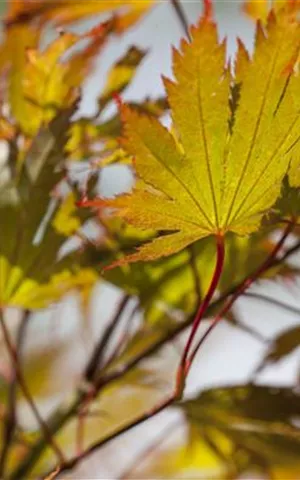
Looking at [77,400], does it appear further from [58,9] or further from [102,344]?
[58,9]

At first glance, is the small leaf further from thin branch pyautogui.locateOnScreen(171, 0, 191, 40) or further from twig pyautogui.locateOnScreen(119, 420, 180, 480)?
twig pyautogui.locateOnScreen(119, 420, 180, 480)

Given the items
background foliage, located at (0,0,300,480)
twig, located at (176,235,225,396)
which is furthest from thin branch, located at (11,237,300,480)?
twig, located at (176,235,225,396)

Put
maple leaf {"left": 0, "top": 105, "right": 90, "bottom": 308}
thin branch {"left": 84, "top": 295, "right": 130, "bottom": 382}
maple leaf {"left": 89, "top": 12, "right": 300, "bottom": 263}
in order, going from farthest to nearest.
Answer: thin branch {"left": 84, "top": 295, "right": 130, "bottom": 382}
maple leaf {"left": 0, "top": 105, "right": 90, "bottom": 308}
maple leaf {"left": 89, "top": 12, "right": 300, "bottom": 263}

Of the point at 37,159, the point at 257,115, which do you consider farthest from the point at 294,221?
the point at 37,159

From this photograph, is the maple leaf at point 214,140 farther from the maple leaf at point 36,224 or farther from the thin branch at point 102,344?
the thin branch at point 102,344

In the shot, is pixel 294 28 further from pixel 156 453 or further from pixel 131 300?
pixel 156 453

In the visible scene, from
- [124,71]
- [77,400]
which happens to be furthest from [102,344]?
[124,71]

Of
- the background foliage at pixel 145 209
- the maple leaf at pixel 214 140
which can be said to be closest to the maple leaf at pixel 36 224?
the background foliage at pixel 145 209
